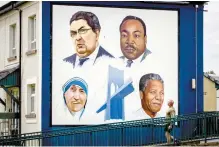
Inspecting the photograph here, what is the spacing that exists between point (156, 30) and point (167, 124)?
5.24 meters

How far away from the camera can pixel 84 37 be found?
27.9m

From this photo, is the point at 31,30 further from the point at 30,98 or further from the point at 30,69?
the point at 30,98

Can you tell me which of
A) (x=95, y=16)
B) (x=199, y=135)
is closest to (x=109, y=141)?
(x=199, y=135)

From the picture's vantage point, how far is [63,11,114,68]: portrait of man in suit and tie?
27812mm

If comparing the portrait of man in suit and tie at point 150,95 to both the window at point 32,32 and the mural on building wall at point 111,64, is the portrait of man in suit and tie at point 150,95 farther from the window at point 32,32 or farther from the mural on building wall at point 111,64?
the window at point 32,32

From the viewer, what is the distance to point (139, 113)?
92.9 feet

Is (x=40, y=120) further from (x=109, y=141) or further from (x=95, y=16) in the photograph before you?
(x=95, y=16)

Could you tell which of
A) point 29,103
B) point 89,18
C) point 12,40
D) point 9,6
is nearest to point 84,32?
point 89,18

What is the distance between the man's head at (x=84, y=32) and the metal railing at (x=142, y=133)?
3.70 m

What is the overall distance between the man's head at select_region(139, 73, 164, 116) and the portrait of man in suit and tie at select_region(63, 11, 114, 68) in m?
2.37

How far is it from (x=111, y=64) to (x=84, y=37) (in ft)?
5.36

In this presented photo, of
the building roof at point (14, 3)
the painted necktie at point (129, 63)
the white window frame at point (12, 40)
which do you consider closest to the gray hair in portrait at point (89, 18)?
the painted necktie at point (129, 63)

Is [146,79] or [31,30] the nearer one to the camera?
[146,79]

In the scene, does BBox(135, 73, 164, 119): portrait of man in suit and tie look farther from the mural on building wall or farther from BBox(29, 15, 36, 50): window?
BBox(29, 15, 36, 50): window
